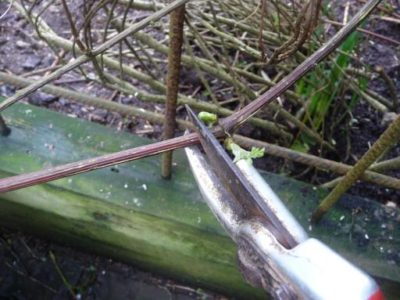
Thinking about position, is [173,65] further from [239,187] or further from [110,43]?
[239,187]

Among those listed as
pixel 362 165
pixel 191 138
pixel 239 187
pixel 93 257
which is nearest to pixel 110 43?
pixel 191 138

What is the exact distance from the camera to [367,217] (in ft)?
4.54

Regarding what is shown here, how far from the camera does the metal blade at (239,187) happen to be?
0.68 meters

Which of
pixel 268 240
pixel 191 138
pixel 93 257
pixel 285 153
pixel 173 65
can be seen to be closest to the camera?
pixel 268 240

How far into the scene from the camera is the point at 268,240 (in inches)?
27.0

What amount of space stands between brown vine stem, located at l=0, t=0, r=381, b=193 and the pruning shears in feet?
0.14

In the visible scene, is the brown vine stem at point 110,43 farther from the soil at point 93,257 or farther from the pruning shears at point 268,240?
the soil at point 93,257

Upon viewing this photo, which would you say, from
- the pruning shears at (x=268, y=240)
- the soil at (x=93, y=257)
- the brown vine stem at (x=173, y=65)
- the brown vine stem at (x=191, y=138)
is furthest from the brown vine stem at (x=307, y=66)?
the soil at (x=93, y=257)

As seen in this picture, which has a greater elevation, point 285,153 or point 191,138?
point 285,153

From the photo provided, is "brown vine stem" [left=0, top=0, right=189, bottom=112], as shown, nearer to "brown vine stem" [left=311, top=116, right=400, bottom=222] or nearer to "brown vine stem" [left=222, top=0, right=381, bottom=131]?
"brown vine stem" [left=222, top=0, right=381, bottom=131]

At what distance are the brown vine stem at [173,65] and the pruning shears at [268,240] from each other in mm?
276

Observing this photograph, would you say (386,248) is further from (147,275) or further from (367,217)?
(147,275)

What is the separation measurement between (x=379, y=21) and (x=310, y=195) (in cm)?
91

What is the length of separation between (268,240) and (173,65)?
517mm
